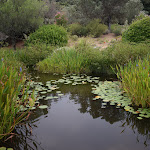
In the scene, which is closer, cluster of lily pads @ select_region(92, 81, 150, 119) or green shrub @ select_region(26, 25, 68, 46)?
cluster of lily pads @ select_region(92, 81, 150, 119)

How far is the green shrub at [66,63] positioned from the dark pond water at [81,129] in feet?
9.04

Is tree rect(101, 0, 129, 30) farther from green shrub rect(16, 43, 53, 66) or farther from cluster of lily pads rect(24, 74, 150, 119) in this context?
cluster of lily pads rect(24, 74, 150, 119)

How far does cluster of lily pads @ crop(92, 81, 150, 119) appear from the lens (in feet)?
11.2

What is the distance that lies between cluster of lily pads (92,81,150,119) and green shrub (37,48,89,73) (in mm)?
1848

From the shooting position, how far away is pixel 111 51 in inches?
256

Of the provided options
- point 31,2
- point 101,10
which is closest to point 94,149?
point 31,2

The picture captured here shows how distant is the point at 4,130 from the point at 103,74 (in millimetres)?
4572

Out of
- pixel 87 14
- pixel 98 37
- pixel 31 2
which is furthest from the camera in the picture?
pixel 87 14

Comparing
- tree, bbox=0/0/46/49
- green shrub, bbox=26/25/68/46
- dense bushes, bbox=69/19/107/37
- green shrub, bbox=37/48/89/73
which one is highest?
tree, bbox=0/0/46/49

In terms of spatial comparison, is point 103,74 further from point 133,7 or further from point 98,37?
point 133,7

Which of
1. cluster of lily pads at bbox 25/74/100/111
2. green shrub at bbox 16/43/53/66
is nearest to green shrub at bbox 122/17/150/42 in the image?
cluster of lily pads at bbox 25/74/100/111

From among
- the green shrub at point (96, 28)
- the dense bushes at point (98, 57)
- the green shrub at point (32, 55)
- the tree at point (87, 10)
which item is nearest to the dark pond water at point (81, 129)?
the dense bushes at point (98, 57)

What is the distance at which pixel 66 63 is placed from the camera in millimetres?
6730

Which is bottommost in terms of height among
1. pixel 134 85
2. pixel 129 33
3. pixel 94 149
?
pixel 94 149
